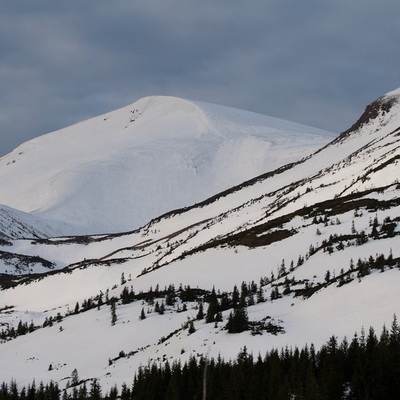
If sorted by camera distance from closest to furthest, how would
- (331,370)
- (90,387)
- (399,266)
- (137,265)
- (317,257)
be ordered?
(331,370) < (90,387) < (399,266) < (317,257) < (137,265)

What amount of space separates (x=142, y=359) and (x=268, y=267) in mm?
25526

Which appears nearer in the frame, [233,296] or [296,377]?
[296,377]

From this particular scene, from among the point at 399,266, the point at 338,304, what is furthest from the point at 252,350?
the point at 399,266

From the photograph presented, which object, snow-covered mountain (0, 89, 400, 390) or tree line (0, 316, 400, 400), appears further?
snow-covered mountain (0, 89, 400, 390)

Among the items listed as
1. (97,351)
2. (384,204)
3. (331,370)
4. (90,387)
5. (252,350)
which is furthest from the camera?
(384,204)

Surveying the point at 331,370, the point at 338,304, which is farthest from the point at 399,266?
the point at 331,370

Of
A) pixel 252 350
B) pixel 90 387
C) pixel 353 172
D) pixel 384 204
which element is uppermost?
pixel 353 172

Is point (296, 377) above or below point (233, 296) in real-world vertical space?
below

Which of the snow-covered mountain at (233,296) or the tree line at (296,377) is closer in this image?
the tree line at (296,377)

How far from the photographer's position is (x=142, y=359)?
43125 mm

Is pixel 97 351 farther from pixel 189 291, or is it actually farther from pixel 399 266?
pixel 399 266

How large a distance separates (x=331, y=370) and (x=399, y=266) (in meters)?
17.8

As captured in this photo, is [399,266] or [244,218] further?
[244,218]

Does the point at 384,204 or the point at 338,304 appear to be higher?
the point at 384,204
